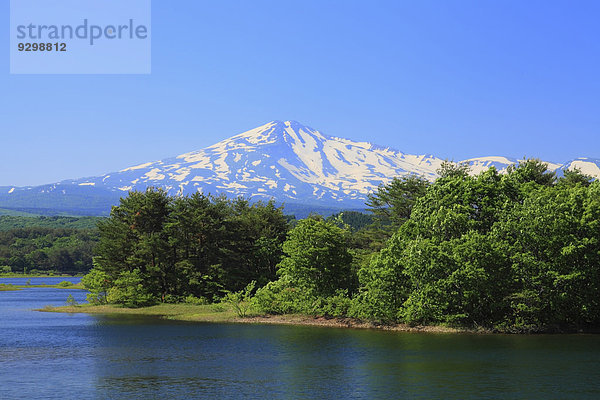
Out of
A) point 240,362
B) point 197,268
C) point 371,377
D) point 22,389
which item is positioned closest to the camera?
point 22,389

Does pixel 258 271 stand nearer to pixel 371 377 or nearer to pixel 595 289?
pixel 595 289

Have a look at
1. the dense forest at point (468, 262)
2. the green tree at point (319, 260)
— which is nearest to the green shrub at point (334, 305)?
the dense forest at point (468, 262)

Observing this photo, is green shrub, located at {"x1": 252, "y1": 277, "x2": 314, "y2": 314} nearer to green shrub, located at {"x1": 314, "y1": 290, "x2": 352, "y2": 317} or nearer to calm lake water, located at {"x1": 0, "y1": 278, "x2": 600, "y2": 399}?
green shrub, located at {"x1": 314, "y1": 290, "x2": 352, "y2": 317}

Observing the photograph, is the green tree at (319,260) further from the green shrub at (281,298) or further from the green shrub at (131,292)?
the green shrub at (131,292)

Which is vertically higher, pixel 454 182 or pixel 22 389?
pixel 454 182

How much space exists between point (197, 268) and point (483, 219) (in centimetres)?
4447

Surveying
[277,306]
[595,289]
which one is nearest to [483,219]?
[595,289]

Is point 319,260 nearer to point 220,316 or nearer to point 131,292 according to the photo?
point 220,316

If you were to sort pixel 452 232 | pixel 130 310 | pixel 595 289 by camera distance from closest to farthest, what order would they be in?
1. pixel 595 289
2. pixel 452 232
3. pixel 130 310

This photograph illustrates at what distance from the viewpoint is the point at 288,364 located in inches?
1713

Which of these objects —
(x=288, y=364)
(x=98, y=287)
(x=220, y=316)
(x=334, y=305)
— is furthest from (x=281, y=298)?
(x=98, y=287)

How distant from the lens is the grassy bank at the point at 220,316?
204 ft

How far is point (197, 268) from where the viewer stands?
9312cm

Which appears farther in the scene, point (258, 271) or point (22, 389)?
point (258, 271)
